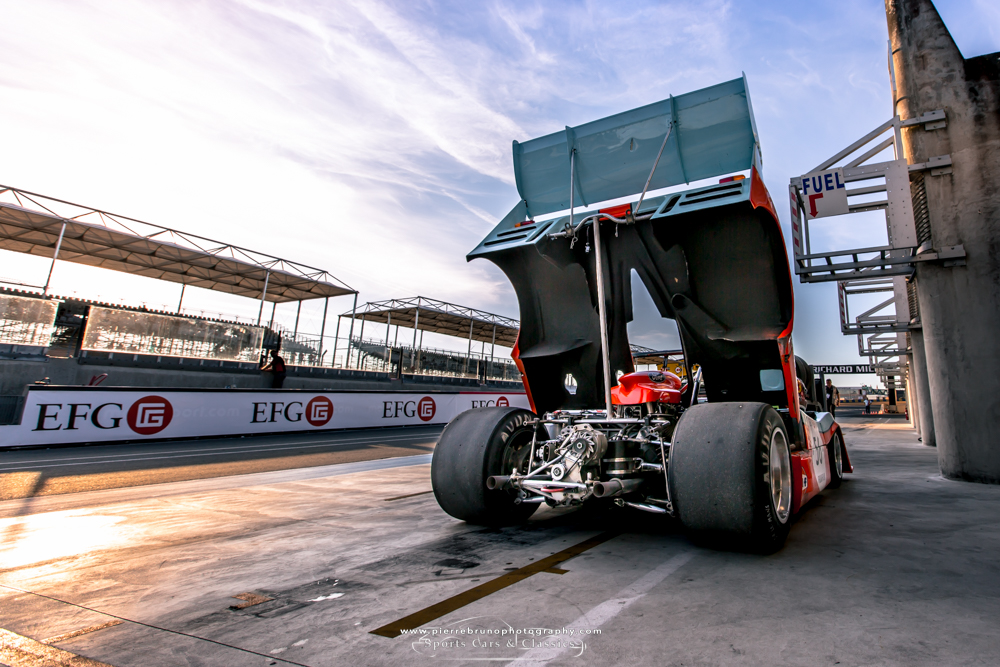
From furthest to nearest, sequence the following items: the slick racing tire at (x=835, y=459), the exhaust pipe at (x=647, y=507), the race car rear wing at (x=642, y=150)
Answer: the slick racing tire at (x=835, y=459) → the race car rear wing at (x=642, y=150) → the exhaust pipe at (x=647, y=507)

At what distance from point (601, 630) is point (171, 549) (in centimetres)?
313

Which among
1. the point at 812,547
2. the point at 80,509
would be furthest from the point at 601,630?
the point at 80,509

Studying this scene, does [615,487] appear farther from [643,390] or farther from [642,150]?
[642,150]

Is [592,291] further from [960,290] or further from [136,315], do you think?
[136,315]

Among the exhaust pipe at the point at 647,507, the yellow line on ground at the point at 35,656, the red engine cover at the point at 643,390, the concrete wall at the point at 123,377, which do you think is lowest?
the yellow line on ground at the point at 35,656

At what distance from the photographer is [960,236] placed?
686cm

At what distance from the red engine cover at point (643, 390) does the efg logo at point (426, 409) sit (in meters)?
13.9

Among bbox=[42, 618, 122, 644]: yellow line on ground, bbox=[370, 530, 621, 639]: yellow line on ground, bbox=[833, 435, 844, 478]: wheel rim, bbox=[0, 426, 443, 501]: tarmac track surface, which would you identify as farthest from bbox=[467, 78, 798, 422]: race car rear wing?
bbox=[0, 426, 443, 501]: tarmac track surface

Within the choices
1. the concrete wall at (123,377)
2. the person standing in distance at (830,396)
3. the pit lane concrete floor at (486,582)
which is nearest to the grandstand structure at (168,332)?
the concrete wall at (123,377)

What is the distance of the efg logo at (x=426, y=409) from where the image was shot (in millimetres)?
17766

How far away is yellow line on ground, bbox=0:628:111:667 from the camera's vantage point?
78.3 inches

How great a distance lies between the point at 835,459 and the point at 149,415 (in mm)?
13028

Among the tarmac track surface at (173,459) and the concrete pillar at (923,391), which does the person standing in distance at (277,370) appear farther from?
the concrete pillar at (923,391)

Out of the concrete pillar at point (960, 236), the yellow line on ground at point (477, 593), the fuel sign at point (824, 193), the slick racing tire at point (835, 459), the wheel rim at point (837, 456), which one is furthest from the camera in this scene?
the fuel sign at point (824, 193)
